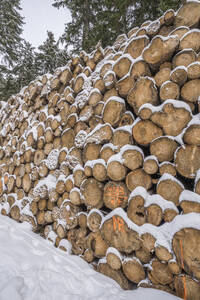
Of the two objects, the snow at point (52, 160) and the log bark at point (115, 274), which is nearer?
the log bark at point (115, 274)

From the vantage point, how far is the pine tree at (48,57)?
7.95 metres

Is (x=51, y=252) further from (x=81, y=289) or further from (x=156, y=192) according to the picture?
(x=156, y=192)

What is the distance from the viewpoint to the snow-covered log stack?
1146mm

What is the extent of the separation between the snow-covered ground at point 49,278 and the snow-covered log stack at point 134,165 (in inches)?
4.3

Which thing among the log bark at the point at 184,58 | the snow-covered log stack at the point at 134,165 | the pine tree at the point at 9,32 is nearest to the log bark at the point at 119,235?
the snow-covered log stack at the point at 134,165

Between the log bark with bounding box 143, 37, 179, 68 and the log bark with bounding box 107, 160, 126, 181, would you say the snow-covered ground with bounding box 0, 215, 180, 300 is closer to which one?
the log bark with bounding box 107, 160, 126, 181

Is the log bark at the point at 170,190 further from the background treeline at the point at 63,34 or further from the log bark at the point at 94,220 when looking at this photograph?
the background treeline at the point at 63,34

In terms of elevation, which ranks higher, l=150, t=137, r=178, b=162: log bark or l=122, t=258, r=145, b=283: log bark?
l=150, t=137, r=178, b=162: log bark

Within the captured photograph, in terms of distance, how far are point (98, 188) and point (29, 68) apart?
26.4 ft

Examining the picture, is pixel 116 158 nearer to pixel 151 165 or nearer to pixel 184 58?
pixel 151 165

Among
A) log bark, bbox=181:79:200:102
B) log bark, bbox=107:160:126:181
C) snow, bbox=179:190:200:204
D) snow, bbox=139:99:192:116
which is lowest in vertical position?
snow, bbox=179:190:200:204

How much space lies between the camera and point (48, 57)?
26.2ft

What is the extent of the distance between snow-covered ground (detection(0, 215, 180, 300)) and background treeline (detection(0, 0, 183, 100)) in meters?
4.81

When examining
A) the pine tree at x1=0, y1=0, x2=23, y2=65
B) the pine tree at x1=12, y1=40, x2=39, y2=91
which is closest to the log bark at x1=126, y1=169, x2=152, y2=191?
the pine tree at x1=12, y1=40, x2=39, y2=91
